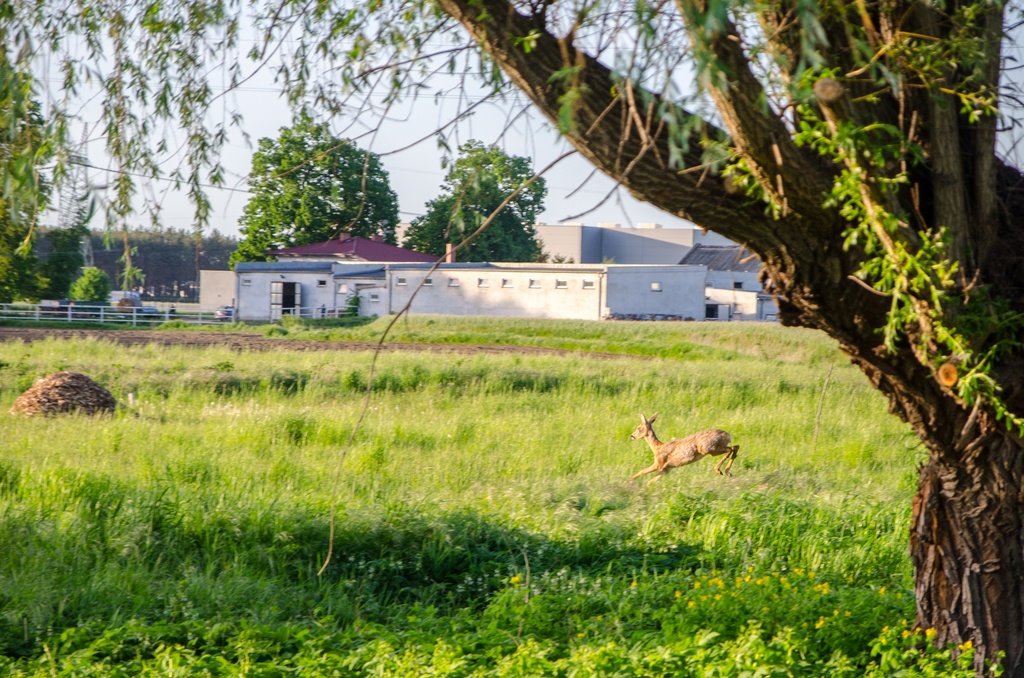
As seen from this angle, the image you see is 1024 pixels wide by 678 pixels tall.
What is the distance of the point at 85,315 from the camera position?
44156 mm

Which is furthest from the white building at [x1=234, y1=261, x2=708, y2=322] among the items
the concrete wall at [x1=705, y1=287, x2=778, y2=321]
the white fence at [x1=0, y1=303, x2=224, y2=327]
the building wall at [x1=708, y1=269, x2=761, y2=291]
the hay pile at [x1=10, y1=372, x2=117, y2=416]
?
the hay pile at [x1=10, y1=372, x2=117, y2=416]

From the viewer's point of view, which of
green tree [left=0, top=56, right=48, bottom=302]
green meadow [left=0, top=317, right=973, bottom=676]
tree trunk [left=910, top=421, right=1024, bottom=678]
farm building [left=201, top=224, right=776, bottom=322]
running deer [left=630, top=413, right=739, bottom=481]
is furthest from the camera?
farm building [left=201, top=224, right=776, bottom=322]

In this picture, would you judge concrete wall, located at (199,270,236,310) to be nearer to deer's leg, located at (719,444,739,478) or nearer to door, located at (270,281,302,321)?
door, located at (270,281,302,321)

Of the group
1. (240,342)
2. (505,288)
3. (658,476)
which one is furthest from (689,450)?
(505,288)

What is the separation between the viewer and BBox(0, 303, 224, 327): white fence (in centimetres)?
4288

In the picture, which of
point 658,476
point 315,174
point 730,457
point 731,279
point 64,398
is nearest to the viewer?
point 315,174

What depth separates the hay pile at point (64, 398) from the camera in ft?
47.1

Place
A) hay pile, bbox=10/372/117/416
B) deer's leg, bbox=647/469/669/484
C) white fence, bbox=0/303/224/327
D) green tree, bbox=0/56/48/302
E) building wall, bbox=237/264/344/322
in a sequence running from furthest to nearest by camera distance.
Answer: building wall, bbox=237/264/344/322 → white fence, bbox=0/303/224/327 → hay pile, bbox=10/372/117/416 → deer's leg, bbox=647/469/669/484 → green tree, bbox=0/56/48/302

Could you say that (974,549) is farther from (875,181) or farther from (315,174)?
(315,174)

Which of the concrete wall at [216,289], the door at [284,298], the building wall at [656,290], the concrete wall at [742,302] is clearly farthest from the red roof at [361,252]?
the concrete wall at [742,302]

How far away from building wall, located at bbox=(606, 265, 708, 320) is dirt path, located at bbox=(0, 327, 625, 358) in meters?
13.6

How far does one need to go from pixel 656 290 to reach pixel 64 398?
36103 millimetres

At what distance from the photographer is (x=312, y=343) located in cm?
3322

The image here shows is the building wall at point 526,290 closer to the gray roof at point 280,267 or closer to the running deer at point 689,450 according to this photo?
the gray roof at point 280,267
